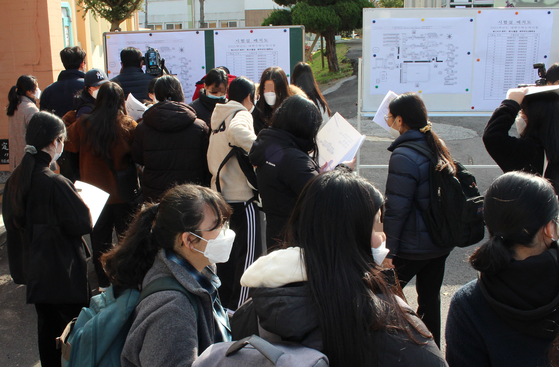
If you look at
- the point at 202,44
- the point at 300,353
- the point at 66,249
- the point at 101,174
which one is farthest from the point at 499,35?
the point at 300,353

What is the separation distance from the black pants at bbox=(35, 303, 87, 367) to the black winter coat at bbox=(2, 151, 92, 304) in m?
0.11

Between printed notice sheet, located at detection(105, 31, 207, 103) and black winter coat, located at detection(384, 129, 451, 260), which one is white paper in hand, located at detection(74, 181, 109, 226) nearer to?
black winter coat, located at detection(384, 129, 451, 260)

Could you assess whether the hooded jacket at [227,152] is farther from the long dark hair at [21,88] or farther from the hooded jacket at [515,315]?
the long dark hair at [21,88]

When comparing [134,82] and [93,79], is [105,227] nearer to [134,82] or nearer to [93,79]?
[93,79]

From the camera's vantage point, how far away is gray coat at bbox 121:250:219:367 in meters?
1.50

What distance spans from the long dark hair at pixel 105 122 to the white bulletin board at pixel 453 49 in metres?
3.21

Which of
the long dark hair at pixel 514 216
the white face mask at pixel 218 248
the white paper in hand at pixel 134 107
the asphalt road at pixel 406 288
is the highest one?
the white paper in hand at pixel 134 107

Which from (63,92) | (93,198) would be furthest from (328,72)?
(93,198)

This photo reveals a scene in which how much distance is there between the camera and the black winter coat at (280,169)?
2.89 metres

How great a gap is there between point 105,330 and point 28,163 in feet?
4.77

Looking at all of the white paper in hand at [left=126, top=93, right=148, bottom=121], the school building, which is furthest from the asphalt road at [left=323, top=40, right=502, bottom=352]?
the school building

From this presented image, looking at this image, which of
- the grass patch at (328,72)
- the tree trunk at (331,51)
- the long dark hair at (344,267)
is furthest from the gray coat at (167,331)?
the grass patch at (328,72)

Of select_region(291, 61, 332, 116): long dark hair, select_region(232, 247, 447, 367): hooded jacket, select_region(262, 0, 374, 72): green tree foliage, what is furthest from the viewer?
select_region(262, 0, 374, 72): green tree foliage

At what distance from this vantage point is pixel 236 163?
146 inches
